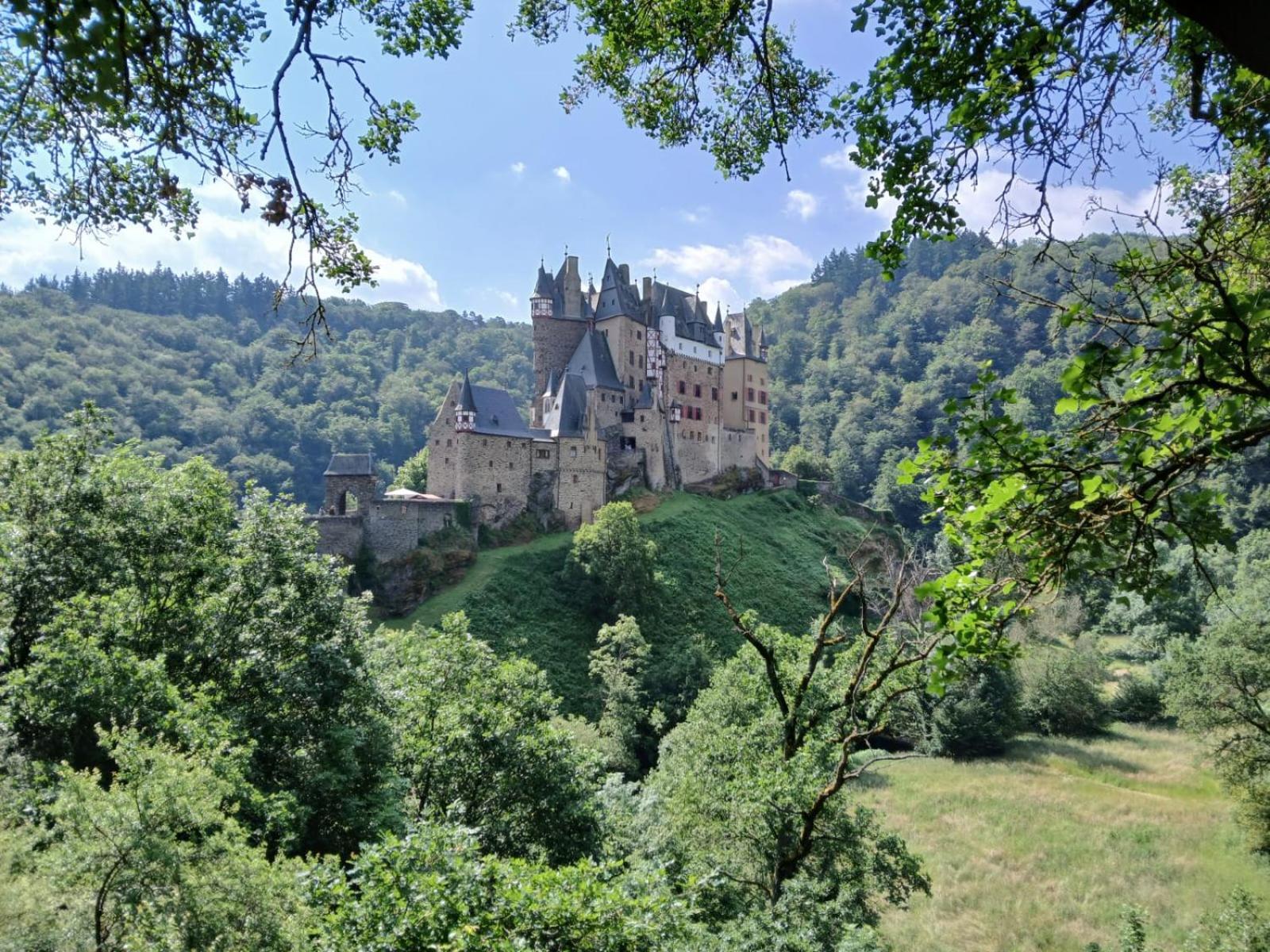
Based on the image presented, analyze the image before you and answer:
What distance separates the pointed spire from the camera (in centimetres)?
3875

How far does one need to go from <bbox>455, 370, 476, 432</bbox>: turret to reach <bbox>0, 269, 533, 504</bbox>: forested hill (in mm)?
29579

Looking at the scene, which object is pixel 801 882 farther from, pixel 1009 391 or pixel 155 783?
pixel 1009 391

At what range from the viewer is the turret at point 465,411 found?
38.6 metres

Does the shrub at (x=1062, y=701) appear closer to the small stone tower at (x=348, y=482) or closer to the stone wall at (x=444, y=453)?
the stone wall at (x=444, y=453)

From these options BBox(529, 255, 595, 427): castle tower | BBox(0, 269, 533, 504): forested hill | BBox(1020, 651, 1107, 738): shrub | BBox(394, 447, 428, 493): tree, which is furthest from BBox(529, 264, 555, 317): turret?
BBox(1020, 651, 1107, 738): shrub

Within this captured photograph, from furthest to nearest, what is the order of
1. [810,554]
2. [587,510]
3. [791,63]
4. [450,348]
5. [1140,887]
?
[450,348], [810,554], [587,510], [1140,887], [791,63]

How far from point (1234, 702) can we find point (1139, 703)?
47.7 feet

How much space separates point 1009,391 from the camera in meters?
4.29

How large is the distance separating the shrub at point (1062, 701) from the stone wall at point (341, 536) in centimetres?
3279

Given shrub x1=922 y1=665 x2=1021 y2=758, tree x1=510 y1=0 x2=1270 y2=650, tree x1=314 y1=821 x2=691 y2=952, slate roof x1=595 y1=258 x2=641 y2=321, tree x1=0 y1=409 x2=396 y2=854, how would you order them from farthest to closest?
slate roof x1=595 y1=258 x2=641 y2=321
shrub x1=922 y1=665 x2=1021 y2=758
tree x1=0 y1=409 x2=396 y2=854
tree x1=314 y1=821 x2=691 y2=952
tree x1=510 y1=0 x2=1270 y2=650

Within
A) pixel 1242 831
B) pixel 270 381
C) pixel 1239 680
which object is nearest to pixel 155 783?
pixel 1242 831

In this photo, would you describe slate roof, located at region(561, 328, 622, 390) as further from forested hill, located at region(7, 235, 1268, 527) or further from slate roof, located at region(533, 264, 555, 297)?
forested hill, located at region(7, 235, 1268, 527)

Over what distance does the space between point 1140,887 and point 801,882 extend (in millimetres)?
16030

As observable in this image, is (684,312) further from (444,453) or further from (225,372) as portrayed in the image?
(225,372)
